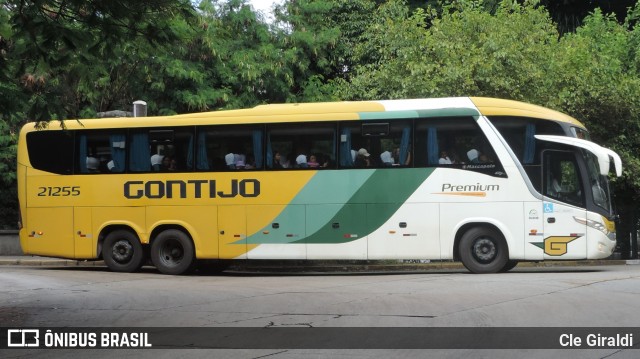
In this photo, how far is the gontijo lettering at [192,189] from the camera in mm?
19234

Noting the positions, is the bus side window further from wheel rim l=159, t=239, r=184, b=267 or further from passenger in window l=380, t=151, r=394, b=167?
wheel rim l=159, t=239, r=184, b=267

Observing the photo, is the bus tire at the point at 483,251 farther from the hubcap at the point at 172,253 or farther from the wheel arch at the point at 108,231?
the wheel arch at the point at 108,231

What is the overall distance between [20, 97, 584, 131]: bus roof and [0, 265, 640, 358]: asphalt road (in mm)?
3467

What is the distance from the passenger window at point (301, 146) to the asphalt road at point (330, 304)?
2.65 m

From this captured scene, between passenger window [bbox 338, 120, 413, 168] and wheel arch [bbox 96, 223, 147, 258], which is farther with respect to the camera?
wheel arch [bbox 96, 223, 147, 258]

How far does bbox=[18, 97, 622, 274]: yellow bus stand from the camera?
1814 centimetres

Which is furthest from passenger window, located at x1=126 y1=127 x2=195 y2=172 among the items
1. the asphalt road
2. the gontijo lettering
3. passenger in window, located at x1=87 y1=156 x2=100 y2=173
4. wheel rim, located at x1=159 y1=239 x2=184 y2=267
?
the asphalt road

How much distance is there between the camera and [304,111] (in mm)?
19125

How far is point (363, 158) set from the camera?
18.8m

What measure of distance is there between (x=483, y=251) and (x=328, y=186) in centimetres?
361

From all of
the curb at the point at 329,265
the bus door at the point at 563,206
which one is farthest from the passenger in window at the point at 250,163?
the bus door at the point at 563,206

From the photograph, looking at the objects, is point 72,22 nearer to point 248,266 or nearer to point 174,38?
point 174,38

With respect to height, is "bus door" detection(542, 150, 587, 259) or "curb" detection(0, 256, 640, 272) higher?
"bus door" detection(542, 150, 587, 259)

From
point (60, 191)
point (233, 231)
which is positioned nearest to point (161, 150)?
point (233, 231)
